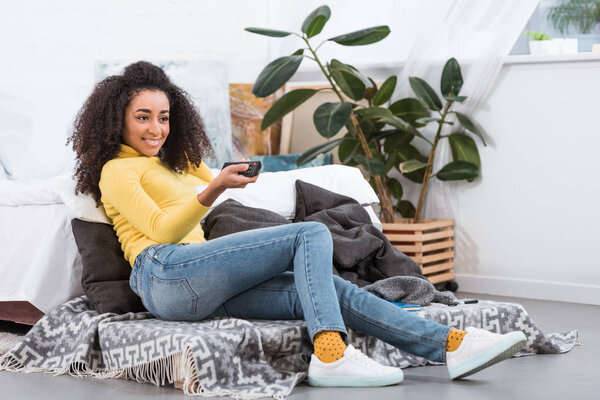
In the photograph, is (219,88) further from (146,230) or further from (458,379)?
(458,379)

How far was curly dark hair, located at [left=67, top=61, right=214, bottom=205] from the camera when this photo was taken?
2.61 metres

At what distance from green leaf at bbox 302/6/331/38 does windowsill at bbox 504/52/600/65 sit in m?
0.93

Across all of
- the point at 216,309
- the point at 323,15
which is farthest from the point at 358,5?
the point at 216,309

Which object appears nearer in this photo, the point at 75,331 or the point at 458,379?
the point at 458,379

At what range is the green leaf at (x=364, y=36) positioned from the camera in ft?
13.9

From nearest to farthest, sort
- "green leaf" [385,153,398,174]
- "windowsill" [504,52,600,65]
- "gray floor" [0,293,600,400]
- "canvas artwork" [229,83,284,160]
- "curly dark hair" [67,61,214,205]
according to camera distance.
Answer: "gray floor" [0,293,600,400], "curly dark hair" [67,61,214,205], "windowsill" [504,52,600,65], "green leaf" [385,153,398,174], "canvas artwork" [229,83,284,160]

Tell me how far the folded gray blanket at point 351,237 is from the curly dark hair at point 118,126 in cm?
30

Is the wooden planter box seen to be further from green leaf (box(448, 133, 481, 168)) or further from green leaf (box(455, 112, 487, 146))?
green leaf (box(455, 112, 487, 146))

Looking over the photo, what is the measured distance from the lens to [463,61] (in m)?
4.45

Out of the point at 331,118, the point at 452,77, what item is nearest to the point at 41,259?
the point at 331,118

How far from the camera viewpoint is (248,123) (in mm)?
5043

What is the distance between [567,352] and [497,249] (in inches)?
63.8

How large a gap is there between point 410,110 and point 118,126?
224 cm

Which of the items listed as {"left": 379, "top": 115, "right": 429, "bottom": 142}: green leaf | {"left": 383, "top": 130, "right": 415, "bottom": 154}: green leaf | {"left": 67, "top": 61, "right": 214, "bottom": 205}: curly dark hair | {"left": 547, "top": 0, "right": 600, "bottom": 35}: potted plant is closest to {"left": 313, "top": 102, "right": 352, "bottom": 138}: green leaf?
{"left": 379, "top": 115, "right": 429, "bottom": 142}: green leaf
